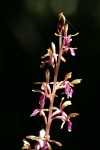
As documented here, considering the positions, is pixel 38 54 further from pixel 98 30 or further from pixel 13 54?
pixel 98 30

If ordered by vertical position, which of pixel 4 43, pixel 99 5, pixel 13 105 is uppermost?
pixel 99 5

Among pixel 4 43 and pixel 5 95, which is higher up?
pixel 4 43

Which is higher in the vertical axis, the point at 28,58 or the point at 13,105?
the point at 28,58

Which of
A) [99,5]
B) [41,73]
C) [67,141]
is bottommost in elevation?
[67,141]

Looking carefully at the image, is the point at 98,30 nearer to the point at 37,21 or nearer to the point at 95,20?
the point at 95,20

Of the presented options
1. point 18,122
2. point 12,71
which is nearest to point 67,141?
point 18,122

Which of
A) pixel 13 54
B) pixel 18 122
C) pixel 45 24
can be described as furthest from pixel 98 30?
pixel 18 122
